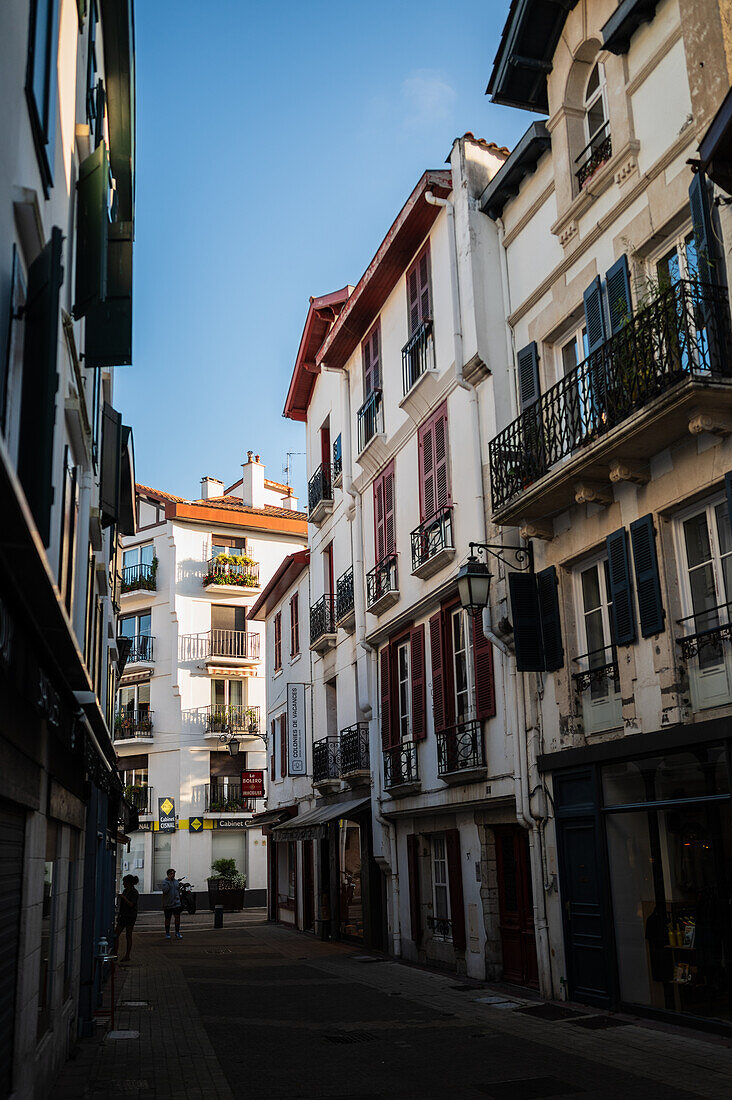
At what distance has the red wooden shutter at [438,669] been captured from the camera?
16953 mm

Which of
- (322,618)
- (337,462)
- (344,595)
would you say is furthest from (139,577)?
(344,595)

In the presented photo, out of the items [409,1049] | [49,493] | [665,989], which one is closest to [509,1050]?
[409,1049]

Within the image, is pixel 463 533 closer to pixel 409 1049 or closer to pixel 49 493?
pixel 409 1049

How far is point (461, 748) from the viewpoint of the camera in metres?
15.8

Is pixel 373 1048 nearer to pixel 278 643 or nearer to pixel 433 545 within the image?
pixel 433 545

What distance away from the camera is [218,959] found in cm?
2009

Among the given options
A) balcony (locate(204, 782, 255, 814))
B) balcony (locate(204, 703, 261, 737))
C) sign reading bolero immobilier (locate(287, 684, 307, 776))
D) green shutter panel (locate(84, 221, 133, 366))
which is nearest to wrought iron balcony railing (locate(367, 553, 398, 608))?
sign reading bolero immobilier (locate(287, 684, 307, 776))

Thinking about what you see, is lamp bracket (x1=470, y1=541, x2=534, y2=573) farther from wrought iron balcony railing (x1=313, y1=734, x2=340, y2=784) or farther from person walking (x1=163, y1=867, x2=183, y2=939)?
person walking (x1=163, y1=867, x2=183, y2=939)

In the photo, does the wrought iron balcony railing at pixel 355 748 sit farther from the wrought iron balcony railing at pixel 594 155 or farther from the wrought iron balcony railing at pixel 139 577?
the wrought iron balcony railing at pixel 139 577

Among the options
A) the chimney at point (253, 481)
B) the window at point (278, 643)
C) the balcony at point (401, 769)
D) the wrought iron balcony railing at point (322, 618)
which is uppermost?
the chimney at point (253, 481)

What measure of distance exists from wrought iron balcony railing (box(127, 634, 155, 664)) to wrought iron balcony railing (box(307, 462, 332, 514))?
18959 mm

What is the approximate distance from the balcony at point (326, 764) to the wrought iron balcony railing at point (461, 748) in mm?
6319

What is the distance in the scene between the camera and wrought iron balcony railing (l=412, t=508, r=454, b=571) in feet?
55.0

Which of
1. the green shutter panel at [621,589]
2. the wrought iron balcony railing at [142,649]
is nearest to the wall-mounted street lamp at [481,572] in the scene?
the green shutter panel at [621,589]
